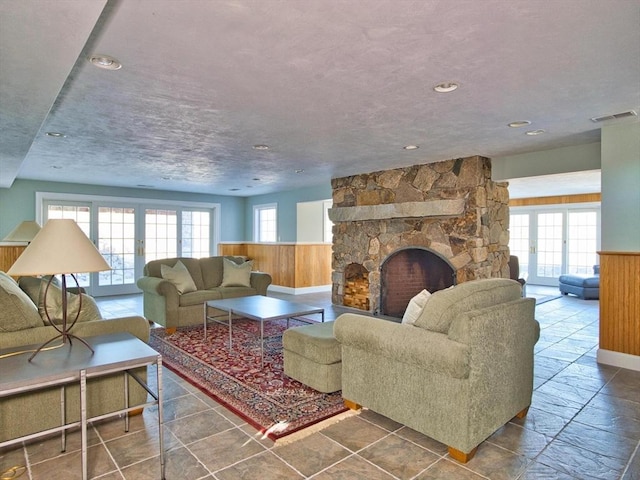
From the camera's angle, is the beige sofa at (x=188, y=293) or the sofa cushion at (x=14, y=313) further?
the beige sofa at (x=188, y=293)

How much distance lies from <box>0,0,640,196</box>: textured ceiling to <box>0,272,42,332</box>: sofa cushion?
125 centimetres

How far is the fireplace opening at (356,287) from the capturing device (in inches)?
249

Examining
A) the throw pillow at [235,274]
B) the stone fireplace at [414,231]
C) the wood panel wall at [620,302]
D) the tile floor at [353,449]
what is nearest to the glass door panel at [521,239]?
the stone fireplace at [414,231]

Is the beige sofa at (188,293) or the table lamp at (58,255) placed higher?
the table lamp at (58,255)

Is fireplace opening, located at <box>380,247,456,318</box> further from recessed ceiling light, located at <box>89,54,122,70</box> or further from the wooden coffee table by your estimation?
recessed ceiling light, located at <box>89,54,122,70</box>

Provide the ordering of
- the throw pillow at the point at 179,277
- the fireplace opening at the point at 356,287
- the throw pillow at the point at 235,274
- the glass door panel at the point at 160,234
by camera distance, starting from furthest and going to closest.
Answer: the glass door panel at the point at 160,234, the fireplace opening at the point at 356,287, the throw pillow at the point at 235,274, the throw pillow at the point at 179,277

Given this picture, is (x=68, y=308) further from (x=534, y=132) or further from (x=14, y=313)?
(x=534, y=132)

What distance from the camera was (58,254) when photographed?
1.91 m

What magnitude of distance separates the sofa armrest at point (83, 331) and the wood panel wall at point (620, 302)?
13.6 ft

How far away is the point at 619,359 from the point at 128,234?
27.3ft

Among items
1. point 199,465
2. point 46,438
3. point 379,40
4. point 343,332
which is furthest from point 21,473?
point 379,40

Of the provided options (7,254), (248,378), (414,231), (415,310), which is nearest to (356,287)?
(414,231)

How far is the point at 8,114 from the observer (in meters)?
2.83

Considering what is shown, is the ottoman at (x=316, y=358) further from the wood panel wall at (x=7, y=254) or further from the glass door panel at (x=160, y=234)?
the glass door panel at (x=160, y=234)
